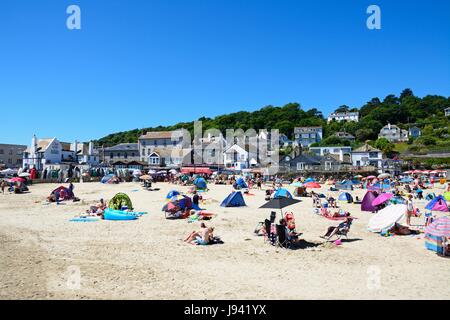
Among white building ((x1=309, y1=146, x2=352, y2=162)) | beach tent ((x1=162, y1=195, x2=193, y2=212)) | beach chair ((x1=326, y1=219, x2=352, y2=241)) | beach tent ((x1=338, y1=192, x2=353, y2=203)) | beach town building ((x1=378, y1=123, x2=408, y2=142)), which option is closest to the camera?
beach chair ((x1=326, y1=219, x2=352, y2=241))

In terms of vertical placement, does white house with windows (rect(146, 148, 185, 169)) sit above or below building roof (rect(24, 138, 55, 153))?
below

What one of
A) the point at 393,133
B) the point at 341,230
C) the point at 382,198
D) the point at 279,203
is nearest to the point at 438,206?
the point at 382,198

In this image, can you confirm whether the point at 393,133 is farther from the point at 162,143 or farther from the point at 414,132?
the point at 162,143

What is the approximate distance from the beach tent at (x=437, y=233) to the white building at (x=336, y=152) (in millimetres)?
61654

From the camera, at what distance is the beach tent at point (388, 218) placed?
13680 millimetres

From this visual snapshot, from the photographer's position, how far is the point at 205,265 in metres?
9.56

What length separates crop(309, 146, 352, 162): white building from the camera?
74.0 metres

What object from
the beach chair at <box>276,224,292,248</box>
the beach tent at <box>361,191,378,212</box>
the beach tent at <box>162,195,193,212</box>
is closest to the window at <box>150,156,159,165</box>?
the beach tent at <box>162,195,193,212</box>

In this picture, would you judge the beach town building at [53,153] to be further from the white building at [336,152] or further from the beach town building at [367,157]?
the beach town building at [367,157]

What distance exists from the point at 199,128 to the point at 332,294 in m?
127

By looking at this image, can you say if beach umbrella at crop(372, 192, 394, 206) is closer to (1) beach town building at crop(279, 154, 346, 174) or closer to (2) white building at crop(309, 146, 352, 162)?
(1) beach town building at crop(279, 154, 346, 174)

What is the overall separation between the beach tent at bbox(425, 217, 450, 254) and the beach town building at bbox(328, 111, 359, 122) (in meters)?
141
